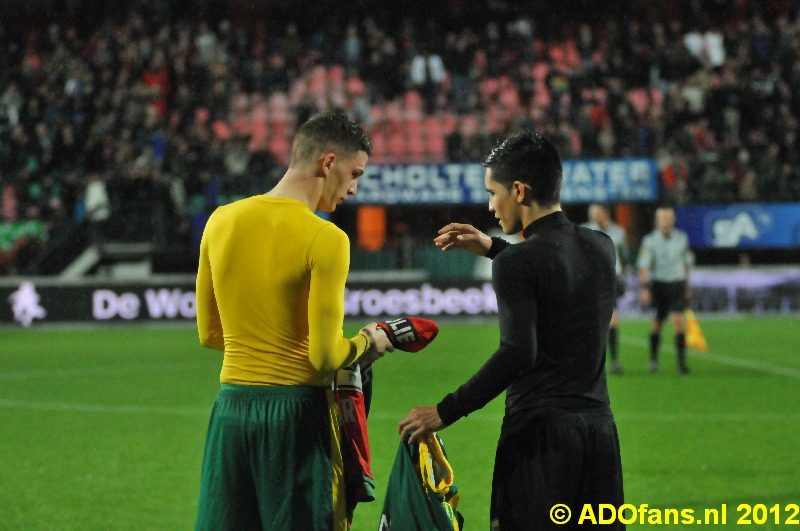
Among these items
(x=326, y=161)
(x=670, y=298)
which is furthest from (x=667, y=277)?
(x=326, y=161)

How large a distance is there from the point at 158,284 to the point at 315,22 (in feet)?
39.7

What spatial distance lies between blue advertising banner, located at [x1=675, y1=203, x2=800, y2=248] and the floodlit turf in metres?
6.87

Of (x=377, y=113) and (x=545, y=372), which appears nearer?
(x=545, y=372)

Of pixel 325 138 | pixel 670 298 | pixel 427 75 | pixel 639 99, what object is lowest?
pixel 670 298

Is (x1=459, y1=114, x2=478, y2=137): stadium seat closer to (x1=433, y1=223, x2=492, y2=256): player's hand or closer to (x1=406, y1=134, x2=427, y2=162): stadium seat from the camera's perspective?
(x1=406, y1=134, x2=427, y2=162): stadium seat

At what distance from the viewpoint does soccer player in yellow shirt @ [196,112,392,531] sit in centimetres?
415

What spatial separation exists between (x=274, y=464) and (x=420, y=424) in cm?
55

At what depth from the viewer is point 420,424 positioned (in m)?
4.36

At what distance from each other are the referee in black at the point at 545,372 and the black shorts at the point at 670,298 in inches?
458

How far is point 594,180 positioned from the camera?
26328 mm

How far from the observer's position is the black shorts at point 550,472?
4.32m

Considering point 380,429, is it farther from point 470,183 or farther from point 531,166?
point 470,183

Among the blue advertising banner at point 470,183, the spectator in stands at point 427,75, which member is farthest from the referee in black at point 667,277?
the spectator in stands at point 427,75

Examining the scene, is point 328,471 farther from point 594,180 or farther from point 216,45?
point 216,45
